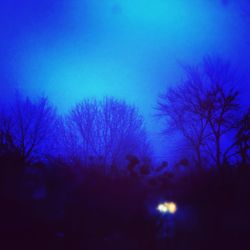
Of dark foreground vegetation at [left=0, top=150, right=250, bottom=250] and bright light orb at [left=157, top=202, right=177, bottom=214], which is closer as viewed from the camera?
dark foreground vegetation at [left=0, top=150, right=250, bottom=250]

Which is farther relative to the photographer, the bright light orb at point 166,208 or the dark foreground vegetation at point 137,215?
the bright light orb at point 166,208

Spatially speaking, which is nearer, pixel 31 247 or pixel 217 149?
pixel 31 247

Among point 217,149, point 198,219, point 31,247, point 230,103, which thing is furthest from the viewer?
point 230,103

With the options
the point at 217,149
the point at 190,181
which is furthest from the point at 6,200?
the point at 217,149

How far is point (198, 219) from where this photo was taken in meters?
10.0

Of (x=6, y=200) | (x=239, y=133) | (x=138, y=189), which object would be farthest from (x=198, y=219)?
(x=239, y=133)

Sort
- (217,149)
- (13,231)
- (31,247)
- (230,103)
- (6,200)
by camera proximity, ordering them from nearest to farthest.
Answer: (31,247)
(13,231)
(6,200)
(217,149)
(230,103)

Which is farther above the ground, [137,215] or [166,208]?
[166,208]

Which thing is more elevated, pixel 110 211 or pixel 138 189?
pixel 138 189

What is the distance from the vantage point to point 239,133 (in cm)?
1864

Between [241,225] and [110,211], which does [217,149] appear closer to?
[241,225]

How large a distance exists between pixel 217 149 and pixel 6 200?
Answer: 12.6 m

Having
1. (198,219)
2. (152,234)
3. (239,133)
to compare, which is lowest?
(152,234)

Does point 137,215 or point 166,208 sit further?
point 137,215
